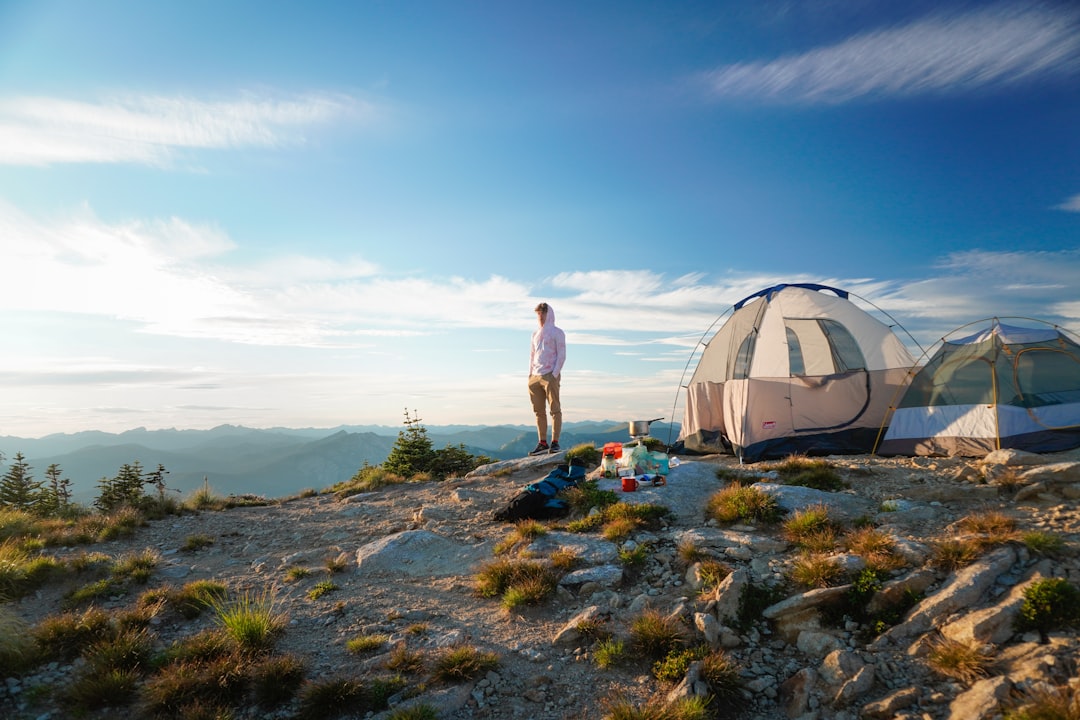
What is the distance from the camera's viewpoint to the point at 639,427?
47.6 ft

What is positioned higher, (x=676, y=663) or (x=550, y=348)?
(x=550, y=348)

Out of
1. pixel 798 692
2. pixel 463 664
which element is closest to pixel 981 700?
pixel 798 692

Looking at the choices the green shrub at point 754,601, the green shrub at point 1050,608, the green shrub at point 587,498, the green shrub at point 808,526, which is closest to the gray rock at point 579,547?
the green shrub at point 587,498

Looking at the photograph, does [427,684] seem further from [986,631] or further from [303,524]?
[303,524]

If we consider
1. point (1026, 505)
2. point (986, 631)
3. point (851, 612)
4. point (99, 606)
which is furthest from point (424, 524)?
point (1026, 505)

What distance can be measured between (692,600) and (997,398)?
10.1 meters

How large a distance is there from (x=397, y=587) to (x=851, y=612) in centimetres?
707

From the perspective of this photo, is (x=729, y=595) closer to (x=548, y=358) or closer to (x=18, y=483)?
(x=548, y=358)

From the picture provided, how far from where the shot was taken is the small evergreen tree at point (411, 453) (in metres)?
22.9

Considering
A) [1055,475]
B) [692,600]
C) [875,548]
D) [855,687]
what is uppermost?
[1055,475]

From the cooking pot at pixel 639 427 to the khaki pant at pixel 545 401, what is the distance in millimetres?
2796

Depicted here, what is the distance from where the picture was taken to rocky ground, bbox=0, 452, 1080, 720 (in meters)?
5.71

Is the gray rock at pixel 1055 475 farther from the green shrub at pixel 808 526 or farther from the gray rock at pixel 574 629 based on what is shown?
the gray rock at pixel 574 629

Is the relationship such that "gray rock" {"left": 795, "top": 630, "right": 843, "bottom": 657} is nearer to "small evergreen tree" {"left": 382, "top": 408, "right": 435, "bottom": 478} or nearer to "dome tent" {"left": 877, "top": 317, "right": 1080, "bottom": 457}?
"dome tent" {"left": 877, "top": 317, "right": 1080, "bottom": 457}
